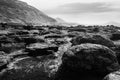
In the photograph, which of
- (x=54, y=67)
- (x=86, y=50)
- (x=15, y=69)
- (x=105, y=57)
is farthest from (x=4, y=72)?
(x=105, y=57)

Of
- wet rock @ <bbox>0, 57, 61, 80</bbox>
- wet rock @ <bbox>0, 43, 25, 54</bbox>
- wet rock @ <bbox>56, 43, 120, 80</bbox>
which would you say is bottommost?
wet rock @ <bbox>0, 57, 61, 80</bbox>

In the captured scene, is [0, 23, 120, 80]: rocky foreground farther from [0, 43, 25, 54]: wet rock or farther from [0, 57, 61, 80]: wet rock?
[0, 43, 25, 54]: wet rock

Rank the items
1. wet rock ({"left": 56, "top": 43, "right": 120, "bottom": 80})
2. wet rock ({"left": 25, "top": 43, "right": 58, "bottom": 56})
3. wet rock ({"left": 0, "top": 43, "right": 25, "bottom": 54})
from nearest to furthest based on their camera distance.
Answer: wet rock ({"left": 56, "top": 43, "right": 120, "bottom": 80}) → wet rock ({"left": 25, "top": 43, "right": 58, "bottom": 56}) → wet rock ({"left": 0, "top": 43, "right": 25, "bottom": 54})

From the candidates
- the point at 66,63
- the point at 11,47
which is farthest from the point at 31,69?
the point at 11,47

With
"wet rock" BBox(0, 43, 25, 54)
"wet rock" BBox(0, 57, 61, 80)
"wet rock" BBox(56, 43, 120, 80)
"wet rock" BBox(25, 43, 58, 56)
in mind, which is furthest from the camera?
"wet rock" BBox(0, 43, 25, 54)

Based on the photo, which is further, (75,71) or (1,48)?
(1,48)

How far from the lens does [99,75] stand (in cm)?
2025

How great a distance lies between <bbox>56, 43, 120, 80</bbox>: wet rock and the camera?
20.1 meters

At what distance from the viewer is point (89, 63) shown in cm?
2023

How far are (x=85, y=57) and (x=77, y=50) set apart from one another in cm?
138

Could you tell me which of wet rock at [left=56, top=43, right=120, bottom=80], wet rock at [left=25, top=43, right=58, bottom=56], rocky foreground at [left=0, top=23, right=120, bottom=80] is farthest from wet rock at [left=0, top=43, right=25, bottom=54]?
wet rock at [left=56, top=43, right=120, bottom=80]

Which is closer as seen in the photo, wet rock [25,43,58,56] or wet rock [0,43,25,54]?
wet rock [25,43,58,56]

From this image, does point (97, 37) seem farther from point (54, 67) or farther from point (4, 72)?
point (4, 72)

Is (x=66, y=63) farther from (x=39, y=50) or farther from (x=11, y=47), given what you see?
(x=11, y=47)
